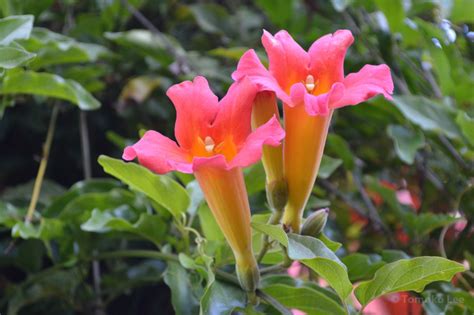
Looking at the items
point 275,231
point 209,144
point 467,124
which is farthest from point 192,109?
point 467,124

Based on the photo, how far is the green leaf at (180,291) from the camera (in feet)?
2.30

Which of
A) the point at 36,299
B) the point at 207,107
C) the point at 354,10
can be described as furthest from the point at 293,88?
the point at 354,10

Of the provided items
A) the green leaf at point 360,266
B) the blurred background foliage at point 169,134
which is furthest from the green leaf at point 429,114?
the green leaf at point 360,266

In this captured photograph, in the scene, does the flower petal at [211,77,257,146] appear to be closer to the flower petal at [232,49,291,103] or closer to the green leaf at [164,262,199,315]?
the flower petal at [232,49,291,103]

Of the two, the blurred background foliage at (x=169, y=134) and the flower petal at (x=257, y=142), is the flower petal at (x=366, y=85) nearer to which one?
the flower petal at (x=257, y=142)

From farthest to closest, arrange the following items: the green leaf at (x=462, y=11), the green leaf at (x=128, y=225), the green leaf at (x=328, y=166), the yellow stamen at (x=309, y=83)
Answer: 1. the green leaf at (x=462, y=11)
2. the green leaf at (x=328, y=166)
3. the green leaf at (x=128, y=225)
4. the yellow stamen at (x=309, y=83)

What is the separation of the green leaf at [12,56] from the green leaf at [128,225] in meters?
0.20

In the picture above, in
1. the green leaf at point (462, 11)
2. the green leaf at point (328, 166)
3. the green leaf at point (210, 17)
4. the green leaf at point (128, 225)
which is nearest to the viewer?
the green leaf at point (128, 225)

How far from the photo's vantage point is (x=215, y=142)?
64 cm

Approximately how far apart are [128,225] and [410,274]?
0.35 m

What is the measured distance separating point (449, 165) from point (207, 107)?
2.37 ft

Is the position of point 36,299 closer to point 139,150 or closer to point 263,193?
point 263,193

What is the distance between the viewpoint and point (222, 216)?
2.12ft

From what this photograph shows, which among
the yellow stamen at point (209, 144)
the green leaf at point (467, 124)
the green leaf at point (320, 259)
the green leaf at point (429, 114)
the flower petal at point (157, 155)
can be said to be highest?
the flower petal at point (157, 155)
